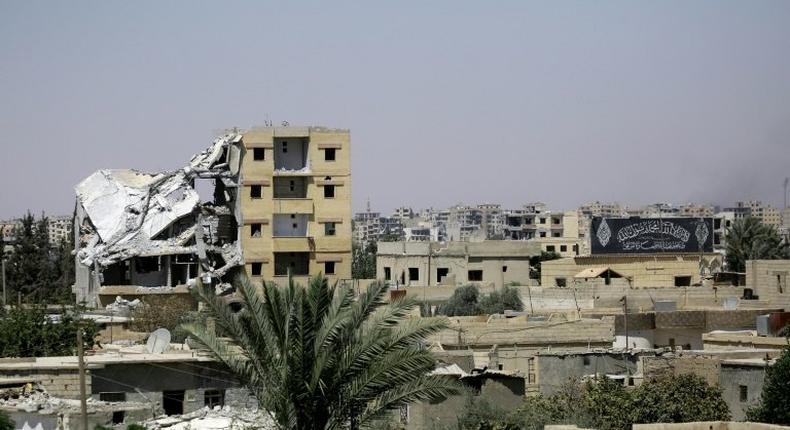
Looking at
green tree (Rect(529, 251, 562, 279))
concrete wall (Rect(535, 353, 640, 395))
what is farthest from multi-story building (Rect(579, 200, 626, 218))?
concrete wall (Rect(535, 353, 640, 395))

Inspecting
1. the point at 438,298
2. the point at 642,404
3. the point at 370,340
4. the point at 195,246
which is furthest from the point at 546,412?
the point at 195,246

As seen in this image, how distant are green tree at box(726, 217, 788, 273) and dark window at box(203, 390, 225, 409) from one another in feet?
184

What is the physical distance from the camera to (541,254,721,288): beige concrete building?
59.0m

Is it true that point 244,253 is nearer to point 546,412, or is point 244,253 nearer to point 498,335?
point 498,335

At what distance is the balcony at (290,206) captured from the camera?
58688 millimetres

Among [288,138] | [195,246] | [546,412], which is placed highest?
[288,138]

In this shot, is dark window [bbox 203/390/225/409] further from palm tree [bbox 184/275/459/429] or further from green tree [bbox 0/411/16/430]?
green tree [bbox 0/411/16/430]

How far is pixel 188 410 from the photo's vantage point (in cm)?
2219

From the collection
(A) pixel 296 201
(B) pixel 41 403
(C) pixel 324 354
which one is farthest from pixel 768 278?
(B) pixel 41 403

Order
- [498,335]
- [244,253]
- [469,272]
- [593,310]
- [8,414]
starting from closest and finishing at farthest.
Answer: [8,414], [498,335], [593,310], [244,253], [469,272]

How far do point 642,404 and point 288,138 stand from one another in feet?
120

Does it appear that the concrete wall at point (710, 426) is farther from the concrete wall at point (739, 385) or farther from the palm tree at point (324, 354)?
the concrete wall at point (739, 385)

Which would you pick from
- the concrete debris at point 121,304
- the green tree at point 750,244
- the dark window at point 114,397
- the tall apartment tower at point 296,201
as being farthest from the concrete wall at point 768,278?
the dark window at point 114,397

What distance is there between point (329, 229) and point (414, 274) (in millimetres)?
5627
